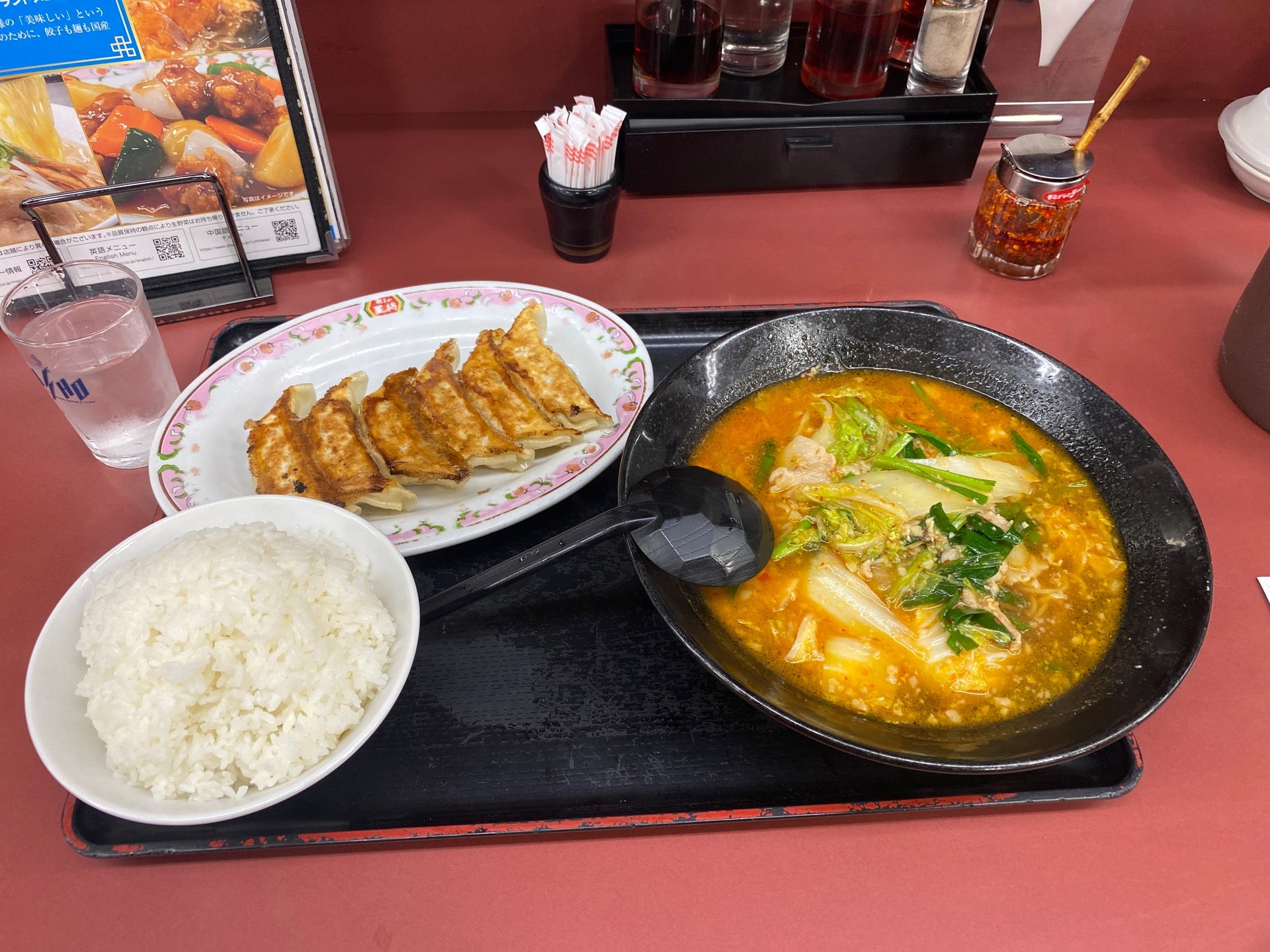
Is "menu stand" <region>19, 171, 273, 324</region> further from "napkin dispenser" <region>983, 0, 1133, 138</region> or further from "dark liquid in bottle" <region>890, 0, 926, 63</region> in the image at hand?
"napkin dispenser" <region>983, 0, 1133, 138</region>

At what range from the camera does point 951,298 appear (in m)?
2.22

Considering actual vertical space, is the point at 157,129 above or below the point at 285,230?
above

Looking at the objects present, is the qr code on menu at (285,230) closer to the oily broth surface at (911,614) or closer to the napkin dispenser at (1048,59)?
the oily broth surface at (911,614)

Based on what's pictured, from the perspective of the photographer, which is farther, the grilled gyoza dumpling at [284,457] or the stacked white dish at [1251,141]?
the stacked white dish at [1251,141]

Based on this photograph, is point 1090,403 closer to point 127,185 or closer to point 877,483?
point 877,483

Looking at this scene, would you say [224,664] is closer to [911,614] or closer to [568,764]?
[568,764]

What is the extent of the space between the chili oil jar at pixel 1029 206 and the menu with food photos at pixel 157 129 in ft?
5.48

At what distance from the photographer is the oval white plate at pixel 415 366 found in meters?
1.55

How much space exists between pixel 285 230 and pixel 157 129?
1.13 ft

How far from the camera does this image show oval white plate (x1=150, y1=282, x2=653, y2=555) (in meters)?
1.55

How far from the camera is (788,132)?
7.67 ft

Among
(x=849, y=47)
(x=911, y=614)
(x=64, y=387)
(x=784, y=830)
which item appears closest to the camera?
(x=784, y=830)

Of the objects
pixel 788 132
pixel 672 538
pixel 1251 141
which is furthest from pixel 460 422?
pixel 1251 141

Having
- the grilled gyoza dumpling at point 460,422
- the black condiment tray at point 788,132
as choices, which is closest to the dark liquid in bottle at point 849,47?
the black condiment tray at point 788,132
